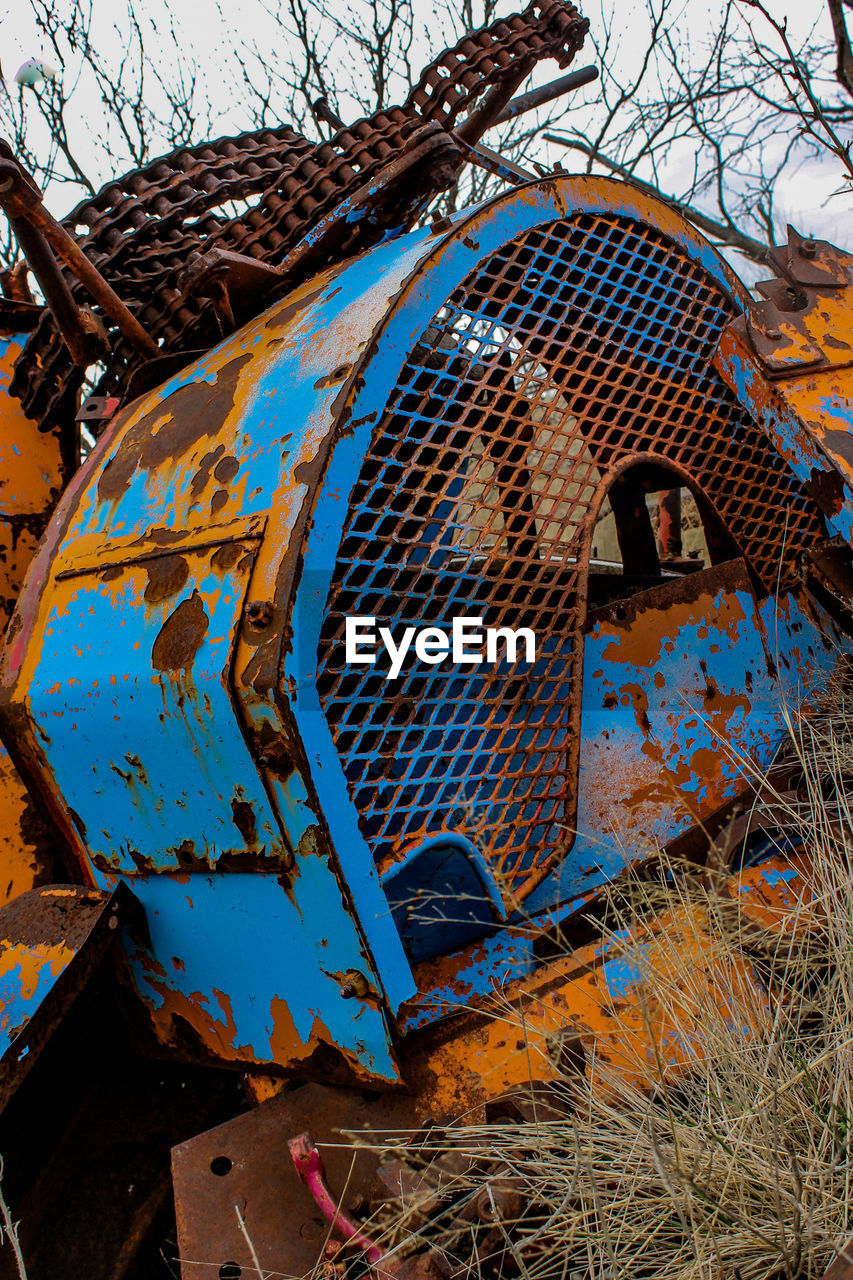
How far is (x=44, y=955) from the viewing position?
1.72 meters

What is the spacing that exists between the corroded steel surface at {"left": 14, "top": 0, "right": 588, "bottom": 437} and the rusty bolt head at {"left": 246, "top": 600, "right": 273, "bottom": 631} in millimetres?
1204

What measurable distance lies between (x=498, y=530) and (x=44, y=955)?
1264 millimetres

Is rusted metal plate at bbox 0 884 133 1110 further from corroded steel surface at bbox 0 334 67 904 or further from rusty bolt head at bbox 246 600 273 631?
corroded steel surface at bbox 0 334 67 904

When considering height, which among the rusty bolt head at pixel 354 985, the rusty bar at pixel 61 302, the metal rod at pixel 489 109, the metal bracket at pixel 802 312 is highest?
the metal rod at pixel 489 109

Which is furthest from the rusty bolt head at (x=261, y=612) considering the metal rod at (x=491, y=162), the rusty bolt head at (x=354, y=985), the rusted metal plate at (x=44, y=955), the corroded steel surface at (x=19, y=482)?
the metal rod at (x=491, y=162)

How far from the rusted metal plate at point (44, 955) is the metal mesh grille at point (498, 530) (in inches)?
24.7

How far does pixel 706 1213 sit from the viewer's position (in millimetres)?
1214

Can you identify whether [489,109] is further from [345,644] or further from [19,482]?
[345,644]

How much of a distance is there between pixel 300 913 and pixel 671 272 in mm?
1991

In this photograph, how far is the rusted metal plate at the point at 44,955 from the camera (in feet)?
5.30

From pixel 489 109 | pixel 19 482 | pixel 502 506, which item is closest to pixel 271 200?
pixel 489 109

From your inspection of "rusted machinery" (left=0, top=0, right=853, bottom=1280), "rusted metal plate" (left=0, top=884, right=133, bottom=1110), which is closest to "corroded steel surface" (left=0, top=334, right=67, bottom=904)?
"rusted machinery" (left=0, top=0, right=853, bottom=1280)

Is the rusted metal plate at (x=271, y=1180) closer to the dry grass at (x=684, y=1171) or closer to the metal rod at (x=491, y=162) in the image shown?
the dry grass at (x=684, y=1171)

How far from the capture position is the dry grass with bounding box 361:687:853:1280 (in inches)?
45.0
